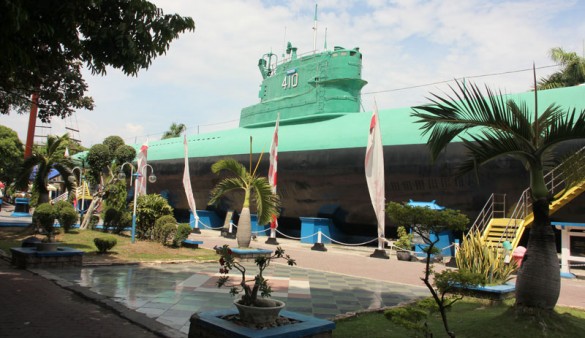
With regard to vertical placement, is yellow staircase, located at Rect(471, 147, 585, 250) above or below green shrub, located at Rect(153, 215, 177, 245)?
above

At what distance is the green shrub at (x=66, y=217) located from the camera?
15851 mm

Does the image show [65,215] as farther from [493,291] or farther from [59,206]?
[493,291]

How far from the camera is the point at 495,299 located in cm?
843

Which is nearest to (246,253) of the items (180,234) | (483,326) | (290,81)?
(180,234)

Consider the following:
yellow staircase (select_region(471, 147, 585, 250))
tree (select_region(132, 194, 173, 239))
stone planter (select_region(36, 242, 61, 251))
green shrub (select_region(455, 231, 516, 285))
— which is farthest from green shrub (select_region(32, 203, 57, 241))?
yellow staircase (select_region(471, 147, 585, 250))

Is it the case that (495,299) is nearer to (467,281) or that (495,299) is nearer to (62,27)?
(467,281)

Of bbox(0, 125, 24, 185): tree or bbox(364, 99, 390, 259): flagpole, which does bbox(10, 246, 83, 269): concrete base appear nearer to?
bbox(364, 99, 390, 259): flagpole

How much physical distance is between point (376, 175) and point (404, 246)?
267 centimetres

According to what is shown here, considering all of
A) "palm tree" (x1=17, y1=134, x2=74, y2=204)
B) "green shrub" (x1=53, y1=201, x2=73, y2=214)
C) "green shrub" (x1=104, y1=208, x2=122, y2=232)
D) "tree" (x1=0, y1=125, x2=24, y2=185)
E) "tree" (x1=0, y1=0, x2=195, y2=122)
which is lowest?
"green shrub" (x1=104, y1=208, x2=122, y2=232)

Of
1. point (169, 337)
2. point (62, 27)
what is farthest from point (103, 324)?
point (62, 27)

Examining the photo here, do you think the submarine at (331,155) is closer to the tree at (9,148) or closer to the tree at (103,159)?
the tree at (103,159)

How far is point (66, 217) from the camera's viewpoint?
16.0 metres

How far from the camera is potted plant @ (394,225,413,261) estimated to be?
15.8 m

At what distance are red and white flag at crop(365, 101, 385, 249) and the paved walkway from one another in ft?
8.77
